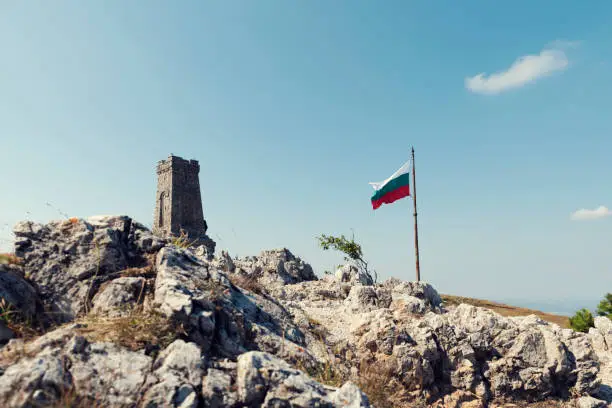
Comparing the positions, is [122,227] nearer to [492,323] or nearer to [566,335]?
[492,323]

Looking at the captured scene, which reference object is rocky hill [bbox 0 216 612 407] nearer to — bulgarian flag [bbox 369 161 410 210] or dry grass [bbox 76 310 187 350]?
dry grass [bbox 76 310 187 350]

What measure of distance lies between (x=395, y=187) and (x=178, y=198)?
166 ft

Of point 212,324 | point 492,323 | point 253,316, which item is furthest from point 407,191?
point 212,324

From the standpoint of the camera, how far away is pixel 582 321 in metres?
27.1

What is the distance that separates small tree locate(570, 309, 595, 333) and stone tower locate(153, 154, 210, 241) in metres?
53.4

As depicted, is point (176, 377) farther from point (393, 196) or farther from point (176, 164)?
point (176, 164)

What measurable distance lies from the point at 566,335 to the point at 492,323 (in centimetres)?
281

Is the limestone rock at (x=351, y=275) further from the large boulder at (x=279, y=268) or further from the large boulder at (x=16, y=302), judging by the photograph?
the large boulder at (x=16, y=302)

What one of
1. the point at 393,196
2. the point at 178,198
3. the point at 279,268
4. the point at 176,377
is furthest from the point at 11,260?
the point at 178,198

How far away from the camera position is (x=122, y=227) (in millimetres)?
8758

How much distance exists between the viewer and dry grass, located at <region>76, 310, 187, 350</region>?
18.9ft

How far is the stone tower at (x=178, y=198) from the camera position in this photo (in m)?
64.6

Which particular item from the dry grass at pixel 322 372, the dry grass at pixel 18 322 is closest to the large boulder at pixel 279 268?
Result: the dry grass at pixel 322 372

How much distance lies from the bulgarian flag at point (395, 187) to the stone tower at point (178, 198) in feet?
155
